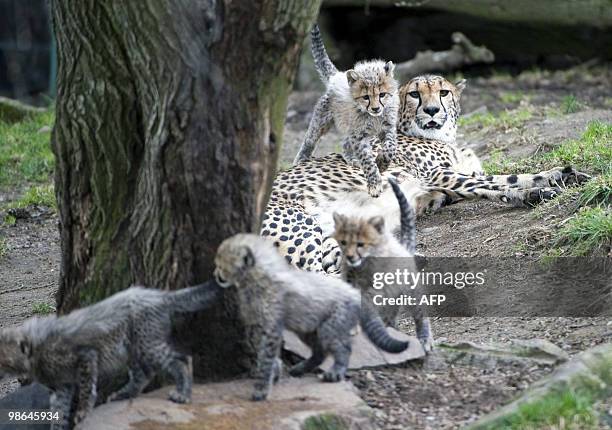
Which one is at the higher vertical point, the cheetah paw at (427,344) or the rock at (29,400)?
the cheetah paw at (427,344)

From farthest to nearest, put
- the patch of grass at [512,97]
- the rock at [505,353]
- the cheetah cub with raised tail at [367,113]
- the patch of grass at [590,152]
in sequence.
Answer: the patch of grass at [512,97] < the cheetah cub with raised tail at [367,113] < the patch of grass at [590,152] < the rock at [505,353]

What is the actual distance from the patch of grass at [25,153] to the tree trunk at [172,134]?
437 cm

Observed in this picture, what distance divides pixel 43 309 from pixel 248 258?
249cm

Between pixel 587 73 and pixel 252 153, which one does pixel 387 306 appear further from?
pixel 587 73

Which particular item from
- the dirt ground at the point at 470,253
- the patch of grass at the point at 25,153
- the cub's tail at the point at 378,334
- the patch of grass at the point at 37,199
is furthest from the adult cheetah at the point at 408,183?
the patch of grass at the point at 25,153

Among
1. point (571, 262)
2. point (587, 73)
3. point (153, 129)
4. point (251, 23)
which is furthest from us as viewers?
point (587, 73)

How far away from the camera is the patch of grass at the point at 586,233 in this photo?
4.72 metres

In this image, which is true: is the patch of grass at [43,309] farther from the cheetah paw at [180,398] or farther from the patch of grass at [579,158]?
the patch of grass at [579,158]

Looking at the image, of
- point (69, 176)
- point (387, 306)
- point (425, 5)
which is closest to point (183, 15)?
point (69, 176)

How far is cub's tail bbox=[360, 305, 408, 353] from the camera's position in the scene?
3629mm

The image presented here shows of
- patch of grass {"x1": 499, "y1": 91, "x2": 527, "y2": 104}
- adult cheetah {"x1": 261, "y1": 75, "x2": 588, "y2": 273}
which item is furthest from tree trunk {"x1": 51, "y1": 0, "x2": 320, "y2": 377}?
patch of grass {"x1": 499, "y1": 91, "x2": 527, "y2": 104}

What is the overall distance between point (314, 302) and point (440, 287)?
Result: 1748 millimetres

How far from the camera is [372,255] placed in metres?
3.97

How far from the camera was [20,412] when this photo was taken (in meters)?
3.78
